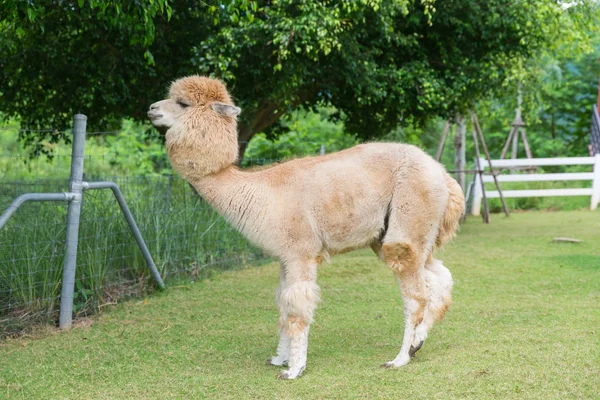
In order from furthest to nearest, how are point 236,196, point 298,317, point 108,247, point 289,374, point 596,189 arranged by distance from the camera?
1. point 596,189
2. point 108,247
3. point 236,196
4. point 298,317
5. point 289,374

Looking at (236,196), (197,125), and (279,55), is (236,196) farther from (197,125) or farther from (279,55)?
(279,55)

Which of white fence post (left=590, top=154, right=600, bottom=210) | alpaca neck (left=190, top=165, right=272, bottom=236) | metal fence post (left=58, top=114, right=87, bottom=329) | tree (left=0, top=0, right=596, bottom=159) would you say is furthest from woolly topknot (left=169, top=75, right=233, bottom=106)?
white fence post (left=590, top=154, right=600, bottom=210)

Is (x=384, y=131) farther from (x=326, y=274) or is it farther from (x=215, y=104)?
(x=215, y=104)

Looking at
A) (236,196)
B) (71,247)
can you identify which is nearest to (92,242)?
(71,247)

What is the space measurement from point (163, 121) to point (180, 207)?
4306mm

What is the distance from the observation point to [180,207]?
9.55m

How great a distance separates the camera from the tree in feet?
32.3

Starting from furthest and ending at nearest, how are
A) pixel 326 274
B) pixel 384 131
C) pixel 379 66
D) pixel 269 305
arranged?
pixel 384 131
pixel 379 66
pixel 326 274
pixel 269 305

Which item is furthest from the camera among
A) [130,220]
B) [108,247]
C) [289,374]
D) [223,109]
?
[108,247]

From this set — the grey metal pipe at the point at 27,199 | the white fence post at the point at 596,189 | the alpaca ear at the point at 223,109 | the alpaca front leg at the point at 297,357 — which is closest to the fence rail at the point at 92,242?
the grey metal pipe at the point at 27,199

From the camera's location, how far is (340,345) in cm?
604

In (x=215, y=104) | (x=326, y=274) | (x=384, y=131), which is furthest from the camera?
(x=384, y=131)

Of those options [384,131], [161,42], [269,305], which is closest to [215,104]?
[269,305]

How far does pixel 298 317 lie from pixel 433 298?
110cm
